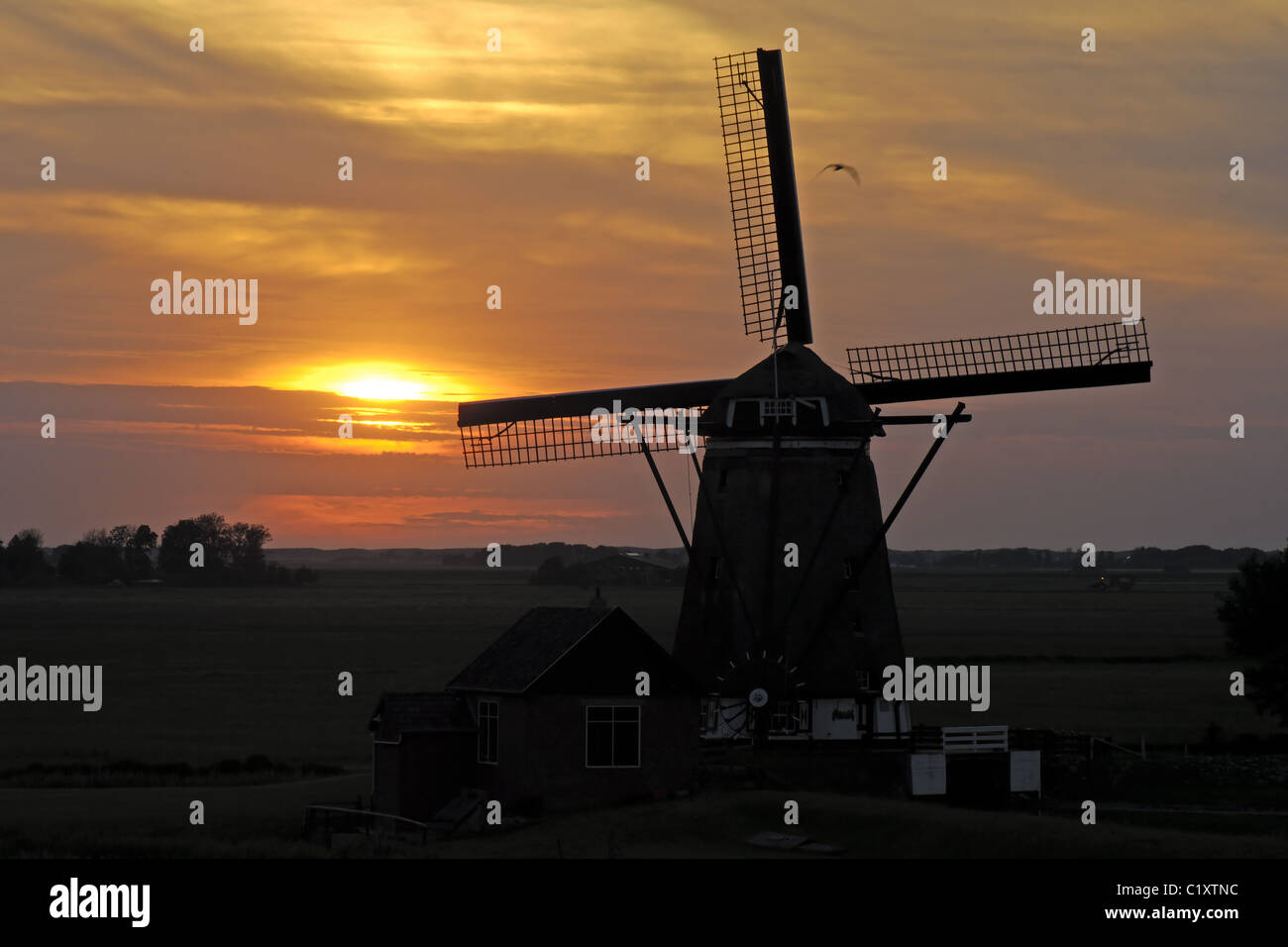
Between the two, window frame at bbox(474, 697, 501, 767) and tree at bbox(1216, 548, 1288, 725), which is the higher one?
tree at bbox(1216, 548, 1288, 725)

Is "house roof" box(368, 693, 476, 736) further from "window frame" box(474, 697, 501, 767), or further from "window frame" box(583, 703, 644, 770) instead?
"window frame" box(583, 703, 644, 770)

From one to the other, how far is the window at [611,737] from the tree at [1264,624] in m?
24.9

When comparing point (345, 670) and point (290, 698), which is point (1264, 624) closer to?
point (290, 698)

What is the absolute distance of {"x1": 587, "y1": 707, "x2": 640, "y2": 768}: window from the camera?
42312 millimetres

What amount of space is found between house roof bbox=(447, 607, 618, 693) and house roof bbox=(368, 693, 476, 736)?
55cm

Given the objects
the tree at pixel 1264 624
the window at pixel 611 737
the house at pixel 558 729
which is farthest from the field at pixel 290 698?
the window at pixel 611 737

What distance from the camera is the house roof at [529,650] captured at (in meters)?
42.4

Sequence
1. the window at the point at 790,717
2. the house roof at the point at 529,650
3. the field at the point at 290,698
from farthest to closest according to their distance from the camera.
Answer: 1. the field at the point at 290,698
2. the window at the point at 790,717
3. the house roof at the point at 529,650

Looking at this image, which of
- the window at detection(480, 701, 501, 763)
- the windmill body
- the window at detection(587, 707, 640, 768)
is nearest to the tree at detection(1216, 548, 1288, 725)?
the windmill body

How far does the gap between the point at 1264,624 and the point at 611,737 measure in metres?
→ 27.5

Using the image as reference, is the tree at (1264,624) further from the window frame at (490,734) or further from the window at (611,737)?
the window frame at (490,734)

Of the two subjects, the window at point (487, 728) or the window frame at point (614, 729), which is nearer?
the window frame at point (614, 729)
